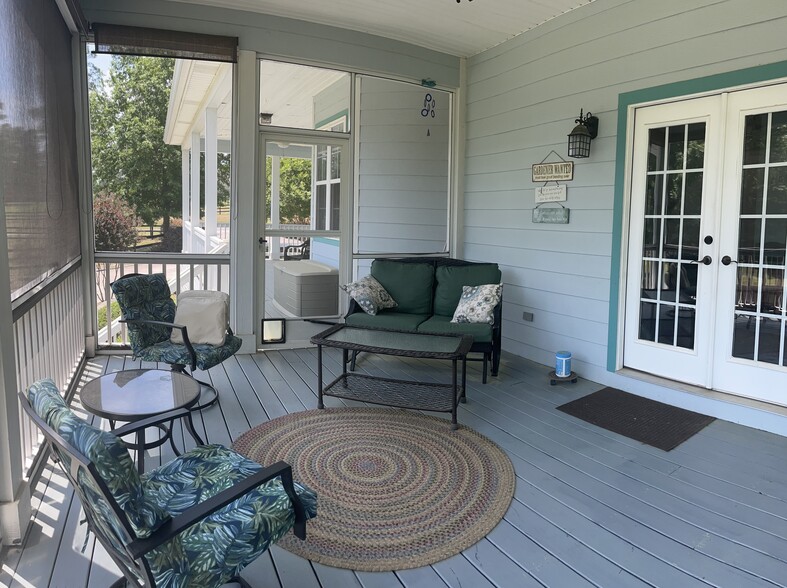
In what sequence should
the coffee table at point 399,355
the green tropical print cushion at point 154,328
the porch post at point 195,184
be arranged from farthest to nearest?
1. the porch post at point 195,184
2. the green tropical print cushion at point 154,328
3. the coffee table at point 399,355

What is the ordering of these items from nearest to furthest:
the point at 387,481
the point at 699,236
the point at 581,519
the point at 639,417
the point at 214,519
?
the point at 214,519 → the point at 581,519 → the point at 387,481 → the point at 639,417 → the point at 699,236

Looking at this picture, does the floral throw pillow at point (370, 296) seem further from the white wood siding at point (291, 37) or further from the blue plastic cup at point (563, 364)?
the white wood siding at point (291, 37)

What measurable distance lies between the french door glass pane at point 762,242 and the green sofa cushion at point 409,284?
95.5 inches

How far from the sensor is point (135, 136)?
4.75 metres

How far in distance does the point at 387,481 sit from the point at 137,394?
1.27 metres

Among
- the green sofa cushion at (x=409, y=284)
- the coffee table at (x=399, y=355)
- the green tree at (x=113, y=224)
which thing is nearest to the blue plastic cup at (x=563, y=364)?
the coffee table at (x=399, y=355)

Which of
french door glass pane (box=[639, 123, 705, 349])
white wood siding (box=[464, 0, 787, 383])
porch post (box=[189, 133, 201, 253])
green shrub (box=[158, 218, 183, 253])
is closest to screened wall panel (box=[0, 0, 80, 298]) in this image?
green shrub (box=[158, 218, 183, 253])

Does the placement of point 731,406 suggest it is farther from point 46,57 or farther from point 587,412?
point 46,57

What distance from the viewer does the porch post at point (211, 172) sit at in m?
5.04

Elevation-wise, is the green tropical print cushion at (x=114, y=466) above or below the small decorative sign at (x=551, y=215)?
below

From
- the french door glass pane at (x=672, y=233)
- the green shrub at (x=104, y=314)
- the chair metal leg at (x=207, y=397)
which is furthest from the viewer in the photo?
the green shrub at (x=104, y=314)

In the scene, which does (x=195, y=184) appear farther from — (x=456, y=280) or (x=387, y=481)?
(x=387, y=481)

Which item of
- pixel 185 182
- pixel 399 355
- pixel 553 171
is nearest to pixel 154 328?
pixel 185 182

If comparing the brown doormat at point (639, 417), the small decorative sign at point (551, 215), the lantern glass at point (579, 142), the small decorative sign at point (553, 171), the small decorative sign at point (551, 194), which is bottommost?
the brown doormat at point (639, 417)
